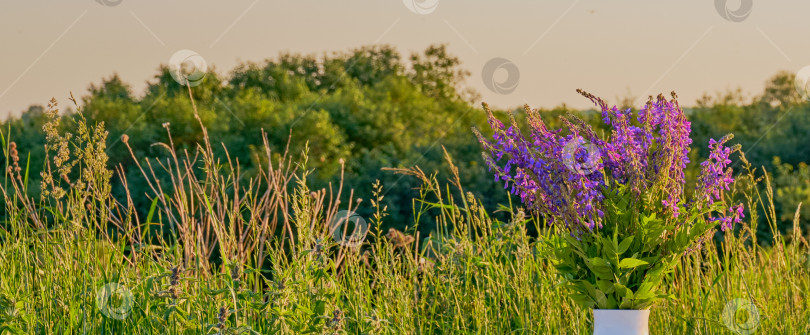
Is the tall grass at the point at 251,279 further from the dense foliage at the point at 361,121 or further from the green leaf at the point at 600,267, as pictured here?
the dense foliage at the point at 361,121

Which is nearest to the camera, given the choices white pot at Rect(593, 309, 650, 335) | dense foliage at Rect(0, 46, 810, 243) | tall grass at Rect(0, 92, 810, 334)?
white pot at Rect(593, 309, 650, 335)

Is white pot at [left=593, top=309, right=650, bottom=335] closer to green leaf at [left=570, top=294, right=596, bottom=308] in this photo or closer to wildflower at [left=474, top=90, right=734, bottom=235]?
green leaf at [left=570, top=294, right=596, bottom=308]

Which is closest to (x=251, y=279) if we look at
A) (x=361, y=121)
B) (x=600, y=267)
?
(x=600, y=267)

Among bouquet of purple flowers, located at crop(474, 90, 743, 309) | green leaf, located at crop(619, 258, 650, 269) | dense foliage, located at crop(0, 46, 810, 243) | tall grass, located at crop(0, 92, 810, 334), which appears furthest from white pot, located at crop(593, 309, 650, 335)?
dense foliage, located at crop(0, 46, 810, 243)

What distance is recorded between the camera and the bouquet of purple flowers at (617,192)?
7.25 ft

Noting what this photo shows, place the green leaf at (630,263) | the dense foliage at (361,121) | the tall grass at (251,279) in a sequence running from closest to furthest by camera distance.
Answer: the green leaf at (630,263) < the tall grass at (251,279) < the dense foliage at (361,121)

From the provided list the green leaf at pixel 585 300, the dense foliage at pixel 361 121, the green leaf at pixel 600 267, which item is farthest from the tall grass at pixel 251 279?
the dense foliage at pixel 361 121

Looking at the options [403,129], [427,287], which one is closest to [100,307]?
[427,287]

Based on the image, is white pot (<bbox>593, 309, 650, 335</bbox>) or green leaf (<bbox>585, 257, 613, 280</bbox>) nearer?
green leaf (<bbox>585, 257, 613, 280</bbox>)

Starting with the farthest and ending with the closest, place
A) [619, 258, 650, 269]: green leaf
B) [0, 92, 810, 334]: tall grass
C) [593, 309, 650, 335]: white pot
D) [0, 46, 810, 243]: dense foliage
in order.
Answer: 1. [0, 46, 810, 243]: dense foliage
2. [0, 92, 810, 334]: tall grass
3. [593, 309, 650, 335]: white pot
4. [619, 258, 650, 269]: green leaf

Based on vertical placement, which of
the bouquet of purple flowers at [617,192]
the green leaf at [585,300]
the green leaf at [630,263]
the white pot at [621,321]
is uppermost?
the bouquet of purple flowers at [617,192]

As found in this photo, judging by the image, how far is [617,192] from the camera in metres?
2.24

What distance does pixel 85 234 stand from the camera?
3010mm

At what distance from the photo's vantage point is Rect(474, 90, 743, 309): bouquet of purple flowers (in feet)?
7.25
